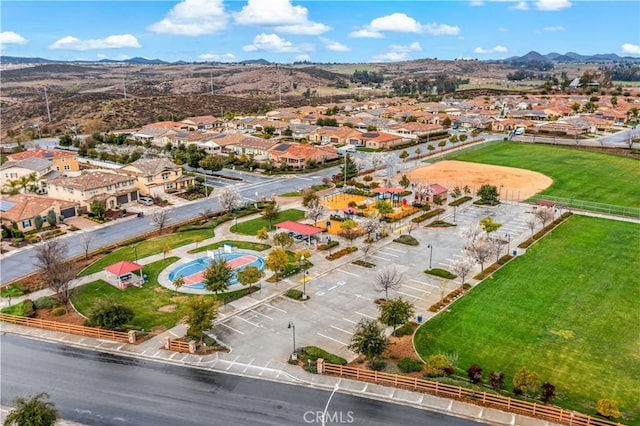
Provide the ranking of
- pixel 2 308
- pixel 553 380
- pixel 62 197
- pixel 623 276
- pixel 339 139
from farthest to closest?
1. pixel 339 139
2. pixel 62 197
3. pixel 623 276
4. pixel 2 308
5. pixel 553 380

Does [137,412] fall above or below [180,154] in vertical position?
below

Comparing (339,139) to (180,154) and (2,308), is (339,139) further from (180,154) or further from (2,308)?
(2,308)

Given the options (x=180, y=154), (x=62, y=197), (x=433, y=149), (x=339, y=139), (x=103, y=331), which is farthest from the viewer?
(x=339, y=139)

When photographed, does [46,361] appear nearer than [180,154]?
Yes

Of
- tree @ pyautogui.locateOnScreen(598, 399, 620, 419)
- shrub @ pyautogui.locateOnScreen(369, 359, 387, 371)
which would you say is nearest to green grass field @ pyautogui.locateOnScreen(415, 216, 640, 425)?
tree @ pyautogui.locateOnScreen(598, 399, 620, 419)

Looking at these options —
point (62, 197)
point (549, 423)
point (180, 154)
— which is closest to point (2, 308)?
point (62, 197)

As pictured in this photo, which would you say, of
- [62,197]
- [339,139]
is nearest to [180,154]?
[62,197]

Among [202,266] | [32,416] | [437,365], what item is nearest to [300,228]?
[202,266]
